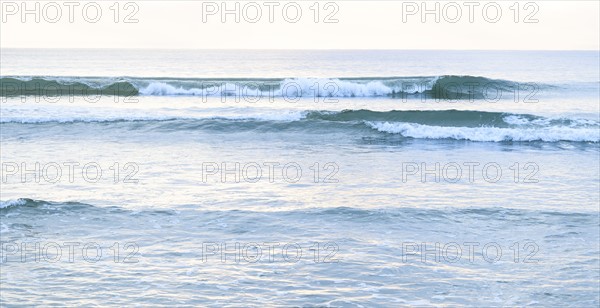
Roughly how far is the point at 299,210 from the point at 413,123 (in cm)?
1395

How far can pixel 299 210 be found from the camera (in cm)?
1111

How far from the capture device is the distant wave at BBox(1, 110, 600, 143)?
2177cm

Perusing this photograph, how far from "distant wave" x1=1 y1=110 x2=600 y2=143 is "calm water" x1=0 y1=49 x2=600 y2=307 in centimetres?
10

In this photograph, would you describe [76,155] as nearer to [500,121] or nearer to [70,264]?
[70,264]

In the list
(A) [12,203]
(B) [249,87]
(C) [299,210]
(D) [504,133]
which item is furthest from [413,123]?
(A) [12,203]

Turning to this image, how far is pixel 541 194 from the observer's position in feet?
41.8

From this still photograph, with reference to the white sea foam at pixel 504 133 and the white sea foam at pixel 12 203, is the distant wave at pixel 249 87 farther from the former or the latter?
the white sea foam at pixel 12 203

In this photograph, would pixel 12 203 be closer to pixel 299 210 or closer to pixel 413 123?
pixel 299 210

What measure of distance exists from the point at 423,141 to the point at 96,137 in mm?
10374

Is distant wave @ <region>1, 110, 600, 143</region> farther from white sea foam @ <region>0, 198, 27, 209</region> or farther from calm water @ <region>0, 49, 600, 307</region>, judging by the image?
white sea foam @ <region>0, 198, 27, 209</region>

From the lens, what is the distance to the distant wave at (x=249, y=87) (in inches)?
1374

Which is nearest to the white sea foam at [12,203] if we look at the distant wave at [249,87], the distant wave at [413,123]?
the distant wave at [413,123]

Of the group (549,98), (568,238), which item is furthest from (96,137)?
(549,98)

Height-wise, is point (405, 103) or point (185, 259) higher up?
point (405, 103)
